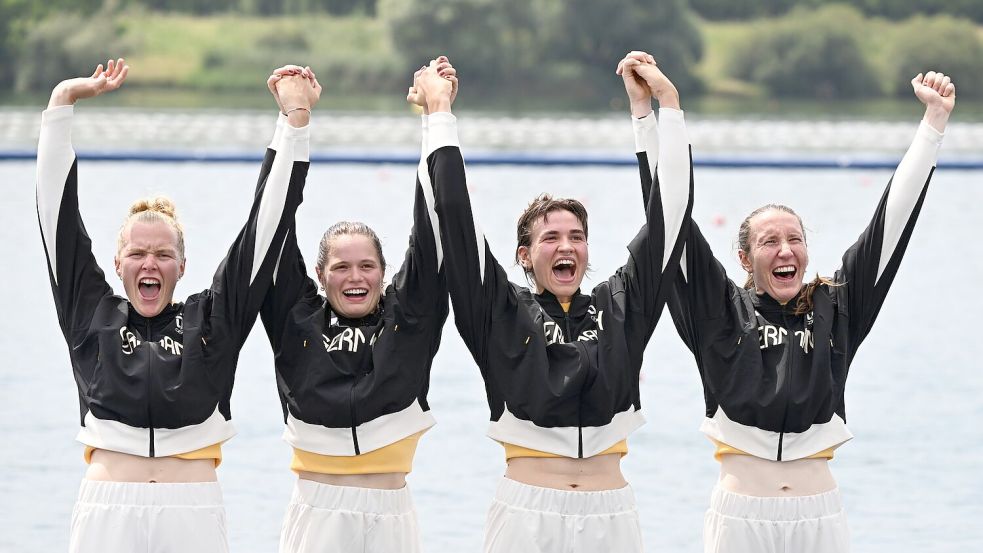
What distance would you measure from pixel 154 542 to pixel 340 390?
1.72 ft

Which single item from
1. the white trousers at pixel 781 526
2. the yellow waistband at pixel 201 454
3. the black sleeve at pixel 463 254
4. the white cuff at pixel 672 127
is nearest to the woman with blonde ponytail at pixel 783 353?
the white trousers at pixel 781 526

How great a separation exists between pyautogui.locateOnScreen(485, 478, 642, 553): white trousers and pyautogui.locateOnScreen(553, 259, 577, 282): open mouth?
48cm

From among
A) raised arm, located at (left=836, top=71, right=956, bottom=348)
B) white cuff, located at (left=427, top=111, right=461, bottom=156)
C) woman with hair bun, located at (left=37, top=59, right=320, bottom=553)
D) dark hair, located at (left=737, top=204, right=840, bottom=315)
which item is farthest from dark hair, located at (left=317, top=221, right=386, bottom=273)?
raised arm, located at (left=836, top=71, right=956, bottom=348)

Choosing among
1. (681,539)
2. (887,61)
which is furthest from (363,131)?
(887,61)

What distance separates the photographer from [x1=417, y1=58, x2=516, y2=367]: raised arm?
3.24 meters

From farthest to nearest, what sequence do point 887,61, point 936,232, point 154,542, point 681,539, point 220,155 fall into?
1. point 887,61
2. point 220,155
3. point 936,232
4. point 681,539
5. point 154,542

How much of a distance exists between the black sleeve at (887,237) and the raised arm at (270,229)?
4.28ft

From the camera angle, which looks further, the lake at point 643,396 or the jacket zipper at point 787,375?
the lake at point 643,396

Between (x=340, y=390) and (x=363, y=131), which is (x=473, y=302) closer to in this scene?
(x=340, y=390)

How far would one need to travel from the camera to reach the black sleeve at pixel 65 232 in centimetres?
331

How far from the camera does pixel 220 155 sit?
14.8m

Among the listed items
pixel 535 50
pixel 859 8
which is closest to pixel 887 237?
pixel 535 50

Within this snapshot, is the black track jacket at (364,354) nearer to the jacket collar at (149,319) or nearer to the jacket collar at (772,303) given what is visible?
the jacket collar at (149,319)

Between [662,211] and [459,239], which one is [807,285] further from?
[459,239]
